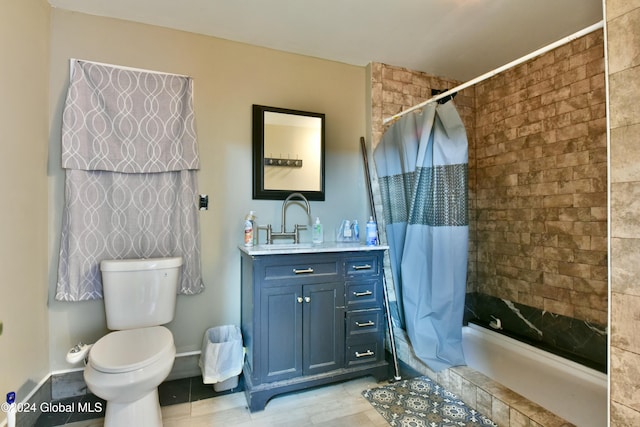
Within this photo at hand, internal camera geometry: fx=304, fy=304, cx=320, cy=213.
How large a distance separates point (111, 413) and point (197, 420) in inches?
17.2

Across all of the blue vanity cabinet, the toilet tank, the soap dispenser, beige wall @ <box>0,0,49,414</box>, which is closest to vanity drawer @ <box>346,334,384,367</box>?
the blue vanity cabinet

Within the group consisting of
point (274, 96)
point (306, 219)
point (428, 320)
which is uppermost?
point (274, 96)

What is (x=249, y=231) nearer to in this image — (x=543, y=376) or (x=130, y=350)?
(x=130, y=350)

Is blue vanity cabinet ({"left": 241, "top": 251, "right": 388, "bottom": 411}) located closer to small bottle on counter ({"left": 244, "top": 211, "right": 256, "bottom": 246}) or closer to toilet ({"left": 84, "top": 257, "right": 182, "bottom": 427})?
small bottle on counter ({"left": 244, "top": 211, "right": 256, "bottom": 246})

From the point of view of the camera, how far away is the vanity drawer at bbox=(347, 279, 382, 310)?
201 cm

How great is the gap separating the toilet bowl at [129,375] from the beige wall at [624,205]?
72.3 inches

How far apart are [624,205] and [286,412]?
1852 millimetres

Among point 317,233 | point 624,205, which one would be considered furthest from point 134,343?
point 624,205

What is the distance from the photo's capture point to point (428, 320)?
2.04 meters

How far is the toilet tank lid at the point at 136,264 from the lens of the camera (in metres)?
1.78

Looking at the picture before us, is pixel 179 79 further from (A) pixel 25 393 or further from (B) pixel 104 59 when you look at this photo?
(A) pixel 25 393

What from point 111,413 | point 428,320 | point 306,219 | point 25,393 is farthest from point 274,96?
point 25,393

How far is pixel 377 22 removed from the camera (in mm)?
2045

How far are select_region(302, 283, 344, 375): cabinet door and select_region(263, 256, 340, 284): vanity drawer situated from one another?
0.07 meters
